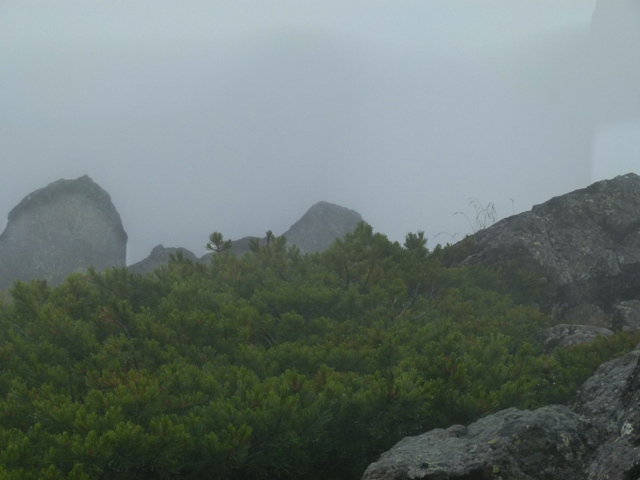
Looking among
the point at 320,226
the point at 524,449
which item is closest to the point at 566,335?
the point at 524,449

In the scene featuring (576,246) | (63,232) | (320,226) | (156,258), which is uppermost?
(63,232)

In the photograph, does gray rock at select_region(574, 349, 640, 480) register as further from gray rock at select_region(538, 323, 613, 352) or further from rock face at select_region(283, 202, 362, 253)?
rock face at select_region(283, 202, 362, 253)

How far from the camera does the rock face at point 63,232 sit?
37.5 metres

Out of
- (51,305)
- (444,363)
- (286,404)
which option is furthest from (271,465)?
(51,305)

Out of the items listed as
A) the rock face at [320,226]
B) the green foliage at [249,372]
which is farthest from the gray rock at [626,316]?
the rock face at [320,226]

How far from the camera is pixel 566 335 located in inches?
292

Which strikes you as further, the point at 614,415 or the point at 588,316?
the point at 588,316

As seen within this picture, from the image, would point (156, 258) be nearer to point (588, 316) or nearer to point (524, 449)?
point (588, 316)

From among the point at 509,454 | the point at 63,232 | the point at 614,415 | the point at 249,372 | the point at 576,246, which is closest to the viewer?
the point at 509,454

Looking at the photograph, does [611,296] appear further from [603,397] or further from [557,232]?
[603,397]

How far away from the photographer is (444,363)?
16.7 ft

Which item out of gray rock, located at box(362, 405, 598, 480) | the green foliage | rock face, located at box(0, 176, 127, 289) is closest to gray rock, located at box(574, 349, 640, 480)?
gray rock, located at box(362, 405, 598, 480)

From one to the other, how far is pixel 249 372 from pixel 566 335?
4.25 metres

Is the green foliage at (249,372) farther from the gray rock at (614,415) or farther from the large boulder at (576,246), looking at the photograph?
the large boulder at (576,246)
